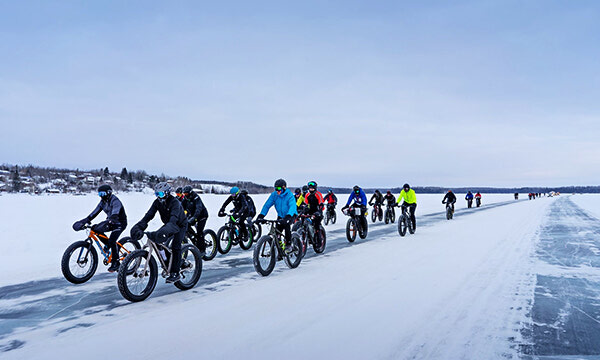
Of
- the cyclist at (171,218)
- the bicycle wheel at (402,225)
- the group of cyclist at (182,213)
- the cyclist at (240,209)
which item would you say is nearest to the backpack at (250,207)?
the group of cyclist at (182,213)

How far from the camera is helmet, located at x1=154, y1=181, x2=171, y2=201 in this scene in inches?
251

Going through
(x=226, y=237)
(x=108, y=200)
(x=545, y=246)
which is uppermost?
(x=108, y=200)

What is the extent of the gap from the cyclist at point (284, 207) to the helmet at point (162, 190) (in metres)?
2.48

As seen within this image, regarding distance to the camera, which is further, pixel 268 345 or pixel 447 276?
pixel 447 276

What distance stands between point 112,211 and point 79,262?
1145mm

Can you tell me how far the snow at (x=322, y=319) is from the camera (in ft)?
13.5

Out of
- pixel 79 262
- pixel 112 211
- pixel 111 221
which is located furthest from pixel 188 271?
pixel 79 262

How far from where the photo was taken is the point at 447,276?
7703mm

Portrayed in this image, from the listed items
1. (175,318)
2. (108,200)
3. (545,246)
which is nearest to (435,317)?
(175,318)

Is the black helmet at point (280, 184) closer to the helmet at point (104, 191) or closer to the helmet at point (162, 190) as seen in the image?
the helmet at point (162, 190)

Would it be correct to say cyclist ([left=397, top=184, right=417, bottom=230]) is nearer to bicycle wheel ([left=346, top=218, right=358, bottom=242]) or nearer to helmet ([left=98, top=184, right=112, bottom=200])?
bicycle wheel ([left=346, top=218, right=358, bottom=242])

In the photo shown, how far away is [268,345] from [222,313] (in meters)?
1.38

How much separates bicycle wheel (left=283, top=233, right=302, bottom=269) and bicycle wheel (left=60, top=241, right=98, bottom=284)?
3990 millimetres

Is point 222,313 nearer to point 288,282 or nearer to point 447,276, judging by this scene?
point 288,282
